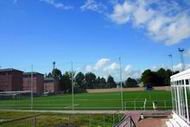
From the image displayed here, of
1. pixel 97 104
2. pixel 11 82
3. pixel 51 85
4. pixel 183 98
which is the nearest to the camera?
pixel 183 98

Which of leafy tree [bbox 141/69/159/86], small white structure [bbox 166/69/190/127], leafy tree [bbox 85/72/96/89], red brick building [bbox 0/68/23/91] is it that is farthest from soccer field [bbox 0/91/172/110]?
leafy tree [bbox 141/69/159/86]

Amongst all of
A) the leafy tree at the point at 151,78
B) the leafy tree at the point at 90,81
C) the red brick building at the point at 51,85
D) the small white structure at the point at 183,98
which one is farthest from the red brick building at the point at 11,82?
the small white structure at the point at 183,98

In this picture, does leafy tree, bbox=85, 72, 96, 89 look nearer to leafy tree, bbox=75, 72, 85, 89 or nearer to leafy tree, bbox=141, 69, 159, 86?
leafy tree, bbox=75, 72, 85, 89

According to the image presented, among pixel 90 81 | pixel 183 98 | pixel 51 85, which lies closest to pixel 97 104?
pixel 90 81

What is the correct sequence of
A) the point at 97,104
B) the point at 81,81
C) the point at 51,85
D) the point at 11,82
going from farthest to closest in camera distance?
the point at 51,85
the point at 11,82
the point at 81,81
the point at 97,104

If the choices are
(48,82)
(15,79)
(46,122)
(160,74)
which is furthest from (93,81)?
(46,122)

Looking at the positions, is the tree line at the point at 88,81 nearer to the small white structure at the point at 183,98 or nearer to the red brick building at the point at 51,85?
the red brick building at the point at 51,85

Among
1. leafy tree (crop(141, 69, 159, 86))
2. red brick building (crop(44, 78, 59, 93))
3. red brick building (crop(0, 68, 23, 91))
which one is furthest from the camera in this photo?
leafy tree (crop(141, 69, 159, 86))

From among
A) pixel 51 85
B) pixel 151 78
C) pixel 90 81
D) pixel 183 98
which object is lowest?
pixel 183 98

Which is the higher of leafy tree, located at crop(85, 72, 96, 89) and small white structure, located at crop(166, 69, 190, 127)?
leafy tree, located at crop(85, 72, 96, 89)

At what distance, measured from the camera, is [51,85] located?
8169 centimetres

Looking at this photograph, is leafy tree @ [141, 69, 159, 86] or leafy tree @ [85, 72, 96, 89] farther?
leafy tree @ [141, 69, 159, 86]

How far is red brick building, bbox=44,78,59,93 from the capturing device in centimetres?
7699

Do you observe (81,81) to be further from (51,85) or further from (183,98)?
(183,98)
